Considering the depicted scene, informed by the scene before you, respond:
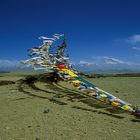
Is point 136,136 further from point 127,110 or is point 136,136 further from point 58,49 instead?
point 58,49

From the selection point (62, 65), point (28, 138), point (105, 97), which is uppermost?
point (62, 65)

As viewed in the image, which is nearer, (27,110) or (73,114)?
(73,114)

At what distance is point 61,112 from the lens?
1684cm

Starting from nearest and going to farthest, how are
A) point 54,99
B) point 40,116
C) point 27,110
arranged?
point 40,116 < point 27,110 < point 54,99

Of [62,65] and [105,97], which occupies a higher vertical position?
[62,65]

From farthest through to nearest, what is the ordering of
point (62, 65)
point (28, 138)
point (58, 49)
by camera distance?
point (58, 49), point (62, 65), point (28, 138)

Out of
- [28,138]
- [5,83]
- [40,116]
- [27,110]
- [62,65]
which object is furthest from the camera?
[5,83]

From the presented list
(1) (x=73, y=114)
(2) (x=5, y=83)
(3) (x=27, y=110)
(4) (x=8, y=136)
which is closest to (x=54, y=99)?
(3) (x=27, y=110)

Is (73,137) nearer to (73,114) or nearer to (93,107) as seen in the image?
(73,114)

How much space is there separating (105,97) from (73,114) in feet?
8.21

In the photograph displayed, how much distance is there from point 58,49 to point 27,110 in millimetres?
14465

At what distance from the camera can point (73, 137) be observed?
1211 centimetres

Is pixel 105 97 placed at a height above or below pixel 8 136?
above

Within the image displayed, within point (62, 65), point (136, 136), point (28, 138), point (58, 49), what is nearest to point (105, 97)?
point (136, 136)
